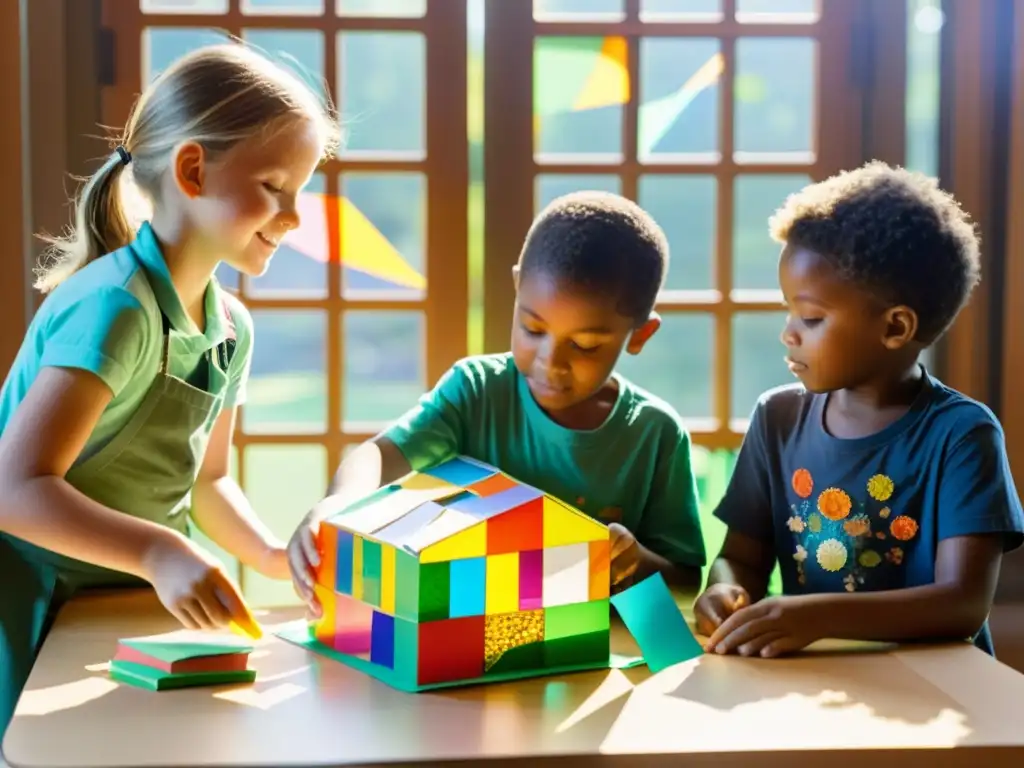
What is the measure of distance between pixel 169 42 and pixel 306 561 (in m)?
1.06

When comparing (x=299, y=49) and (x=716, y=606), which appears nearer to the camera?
(x=716, y=606)

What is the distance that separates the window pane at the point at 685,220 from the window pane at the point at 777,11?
0.85ft

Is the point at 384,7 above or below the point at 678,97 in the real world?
above

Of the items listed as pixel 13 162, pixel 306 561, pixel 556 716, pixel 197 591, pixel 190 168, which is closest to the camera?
pixel 556 716

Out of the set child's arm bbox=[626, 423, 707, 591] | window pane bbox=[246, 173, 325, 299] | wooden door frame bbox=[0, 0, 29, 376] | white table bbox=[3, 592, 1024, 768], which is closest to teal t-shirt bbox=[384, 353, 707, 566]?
child's arm bbox=[626, 423, 707, 591]

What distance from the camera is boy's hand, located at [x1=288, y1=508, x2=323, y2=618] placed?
1247 mm

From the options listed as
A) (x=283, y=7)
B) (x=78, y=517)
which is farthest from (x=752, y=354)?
(x=78, y=517)

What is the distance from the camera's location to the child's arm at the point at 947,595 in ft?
4.07

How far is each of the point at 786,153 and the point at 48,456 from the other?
1.32 metres

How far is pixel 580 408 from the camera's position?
156 cm

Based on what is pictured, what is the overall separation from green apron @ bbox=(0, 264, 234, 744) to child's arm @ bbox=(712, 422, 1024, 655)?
63 centimetres

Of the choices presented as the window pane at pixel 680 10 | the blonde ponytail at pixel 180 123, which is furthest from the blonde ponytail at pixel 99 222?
the window pane at pixel 680 10

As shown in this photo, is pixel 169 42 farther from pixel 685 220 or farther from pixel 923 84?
pixel 923 84

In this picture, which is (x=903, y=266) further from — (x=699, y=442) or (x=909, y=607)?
(x=699, y=442)
